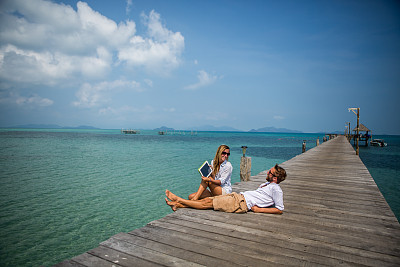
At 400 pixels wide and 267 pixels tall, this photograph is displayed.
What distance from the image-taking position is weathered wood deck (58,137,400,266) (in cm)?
267

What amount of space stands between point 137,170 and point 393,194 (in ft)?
49.2

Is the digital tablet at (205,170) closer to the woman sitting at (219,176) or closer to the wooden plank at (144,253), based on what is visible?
the woman sitting at (219,176)

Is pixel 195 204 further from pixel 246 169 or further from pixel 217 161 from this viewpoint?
pixel 246 169

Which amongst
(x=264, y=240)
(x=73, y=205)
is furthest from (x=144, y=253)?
(x=73, y=205)

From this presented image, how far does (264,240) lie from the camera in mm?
3189

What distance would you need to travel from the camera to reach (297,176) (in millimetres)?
8719

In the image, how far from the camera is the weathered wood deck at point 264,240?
8.75 ft

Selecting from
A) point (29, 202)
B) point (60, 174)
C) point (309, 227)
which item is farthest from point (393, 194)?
point (60, 174)

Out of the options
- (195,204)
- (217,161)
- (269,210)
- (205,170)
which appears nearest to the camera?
(269,210)

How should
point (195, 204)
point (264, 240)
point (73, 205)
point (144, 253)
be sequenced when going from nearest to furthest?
point (144, 253) → point (264, 240) → point (195, 204) → point (73, 205)

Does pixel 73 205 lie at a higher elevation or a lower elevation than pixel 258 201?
lower

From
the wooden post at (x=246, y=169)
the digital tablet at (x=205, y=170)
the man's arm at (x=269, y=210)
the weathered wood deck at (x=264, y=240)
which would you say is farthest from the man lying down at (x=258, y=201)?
the wooden post at (x=246, y=169)

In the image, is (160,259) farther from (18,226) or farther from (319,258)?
(18,226)

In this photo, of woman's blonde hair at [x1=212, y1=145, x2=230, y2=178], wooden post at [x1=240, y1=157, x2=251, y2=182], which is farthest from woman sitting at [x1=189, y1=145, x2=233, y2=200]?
wooden post at [x1=240, y1=157, x2=251, y2=182]
